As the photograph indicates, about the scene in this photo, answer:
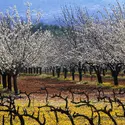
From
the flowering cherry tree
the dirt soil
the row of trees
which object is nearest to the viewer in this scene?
the flowering cherry tree

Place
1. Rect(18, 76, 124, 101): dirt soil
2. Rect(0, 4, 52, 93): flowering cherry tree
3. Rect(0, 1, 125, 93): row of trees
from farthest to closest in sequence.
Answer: Rect(18, 76, 124, 101): dirt soil, Rect(0, 1, 125, 93): row of trees, Rect(0, 4, 52, 93): flowering cherry tree

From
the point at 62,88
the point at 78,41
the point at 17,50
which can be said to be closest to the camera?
the point at 17,50

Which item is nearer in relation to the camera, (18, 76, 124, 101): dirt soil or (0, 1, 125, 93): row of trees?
(0, 1, 125, 93): row of trees

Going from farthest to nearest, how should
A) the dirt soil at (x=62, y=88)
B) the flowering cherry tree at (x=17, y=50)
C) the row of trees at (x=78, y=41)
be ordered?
1. the dirt soil at (x=62, y=88)
2. the row of trees at (x=78, y=41)
3. the flowering cherry tree at (x=17, y=50)

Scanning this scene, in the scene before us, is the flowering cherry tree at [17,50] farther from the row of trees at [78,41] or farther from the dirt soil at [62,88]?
the dirt soil at [62,88]

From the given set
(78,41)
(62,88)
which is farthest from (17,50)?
(78,41)

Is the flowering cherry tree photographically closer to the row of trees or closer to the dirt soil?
the row of trees

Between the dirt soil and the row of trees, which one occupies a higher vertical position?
the row of trees

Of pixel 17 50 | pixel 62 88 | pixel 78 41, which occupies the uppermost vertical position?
pixel 78 41

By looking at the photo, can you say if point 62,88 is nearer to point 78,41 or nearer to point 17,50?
point 17,50

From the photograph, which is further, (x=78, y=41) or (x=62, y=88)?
(x=78, y=41)

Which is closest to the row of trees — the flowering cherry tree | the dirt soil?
the flowering cherry tree

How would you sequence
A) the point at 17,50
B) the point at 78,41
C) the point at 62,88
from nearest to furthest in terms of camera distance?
1. the point at 17,50
2. the point at 62,88
3. the point at 78,41

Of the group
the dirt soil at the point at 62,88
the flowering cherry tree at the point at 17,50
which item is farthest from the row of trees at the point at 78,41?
the dirt soil at the point at 62,88
